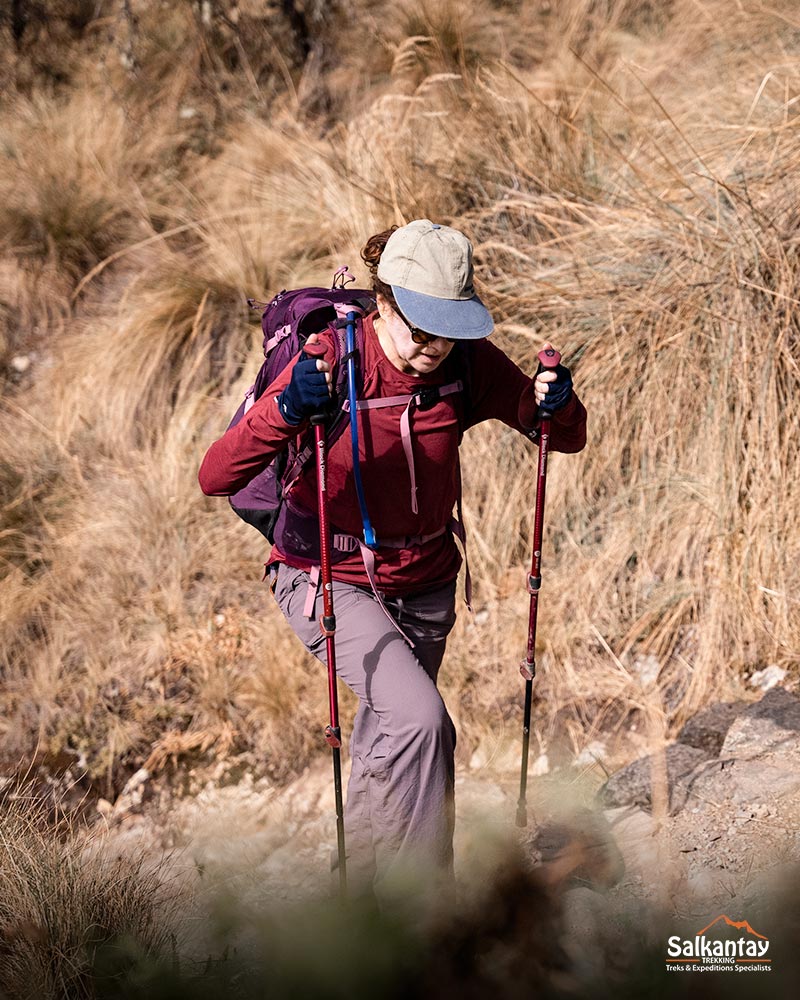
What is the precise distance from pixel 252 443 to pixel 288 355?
378 mm

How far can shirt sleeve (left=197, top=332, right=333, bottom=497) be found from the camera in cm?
279

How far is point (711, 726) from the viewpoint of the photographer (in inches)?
175

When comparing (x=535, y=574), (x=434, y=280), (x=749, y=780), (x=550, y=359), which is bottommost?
(x=749, y=780)

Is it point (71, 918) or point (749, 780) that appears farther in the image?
point (749, 780)

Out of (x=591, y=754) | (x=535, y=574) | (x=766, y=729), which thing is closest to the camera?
(x=535, y=574)

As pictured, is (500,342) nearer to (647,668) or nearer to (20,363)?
(647,668)

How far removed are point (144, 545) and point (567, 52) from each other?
15.1ft

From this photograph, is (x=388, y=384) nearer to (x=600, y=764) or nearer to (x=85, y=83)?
(x=600, y=764)

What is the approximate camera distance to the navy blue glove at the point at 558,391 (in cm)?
307

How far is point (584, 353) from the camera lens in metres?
5.30

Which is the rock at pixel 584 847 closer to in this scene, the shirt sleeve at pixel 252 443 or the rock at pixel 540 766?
the rock at pixel 540 766

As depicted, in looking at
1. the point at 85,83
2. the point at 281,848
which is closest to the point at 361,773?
the point at 281,848

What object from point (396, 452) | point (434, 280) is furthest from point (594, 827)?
point (434, 280)

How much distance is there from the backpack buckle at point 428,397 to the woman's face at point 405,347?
6 cm
